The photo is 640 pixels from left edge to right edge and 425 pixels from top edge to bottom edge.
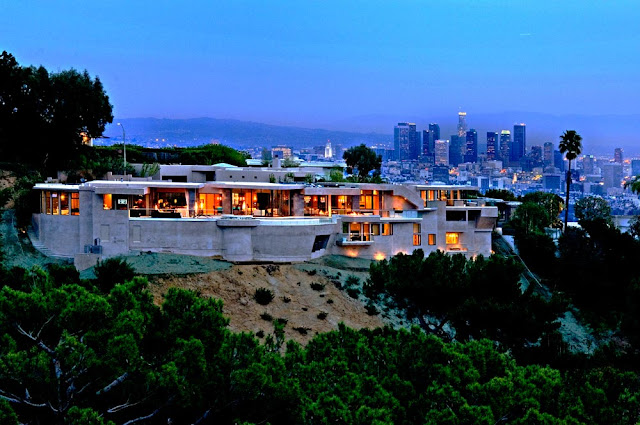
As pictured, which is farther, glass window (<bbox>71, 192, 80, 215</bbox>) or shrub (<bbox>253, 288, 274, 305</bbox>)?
glass window (<bbox>71, 192, 80, 215</bbox>)

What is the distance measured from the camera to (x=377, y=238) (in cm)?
4219

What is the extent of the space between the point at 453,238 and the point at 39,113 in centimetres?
3003

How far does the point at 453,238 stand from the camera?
46938 mm

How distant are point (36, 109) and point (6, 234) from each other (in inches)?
485

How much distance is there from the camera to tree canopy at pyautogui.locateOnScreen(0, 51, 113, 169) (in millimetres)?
48562

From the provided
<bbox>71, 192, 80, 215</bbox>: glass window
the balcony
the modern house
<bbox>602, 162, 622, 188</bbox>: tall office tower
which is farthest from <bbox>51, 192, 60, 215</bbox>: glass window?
<bbox>602, 162, 622, 188</bbox>: tall office tower

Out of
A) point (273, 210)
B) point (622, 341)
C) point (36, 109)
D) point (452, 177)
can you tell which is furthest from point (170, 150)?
point (452, 177)

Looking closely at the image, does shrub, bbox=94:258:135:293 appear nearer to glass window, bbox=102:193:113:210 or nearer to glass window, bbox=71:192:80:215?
glass window, bbox=102:193:113:210

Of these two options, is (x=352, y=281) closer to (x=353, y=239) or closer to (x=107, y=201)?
(x=353, y=239)

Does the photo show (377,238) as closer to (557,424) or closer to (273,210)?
(273,210)

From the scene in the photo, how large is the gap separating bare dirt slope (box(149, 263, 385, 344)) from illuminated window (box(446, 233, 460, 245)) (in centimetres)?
1195

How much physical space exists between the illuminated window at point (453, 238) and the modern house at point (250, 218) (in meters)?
0.07

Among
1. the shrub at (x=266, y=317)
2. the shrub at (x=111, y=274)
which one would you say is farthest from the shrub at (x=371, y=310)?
the shrub at (x=111, y=274)

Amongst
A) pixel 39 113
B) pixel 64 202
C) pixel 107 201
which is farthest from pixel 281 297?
pixel 39 113
